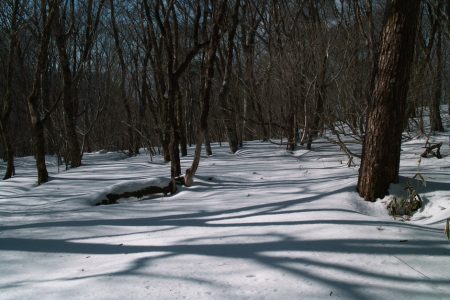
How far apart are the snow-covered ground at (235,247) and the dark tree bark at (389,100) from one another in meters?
0.26

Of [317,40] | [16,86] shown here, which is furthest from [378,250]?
[16,86]

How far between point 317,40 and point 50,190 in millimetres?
5462

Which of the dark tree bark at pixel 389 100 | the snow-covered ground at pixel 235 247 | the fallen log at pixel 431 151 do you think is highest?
the dark tree bark at pixel 389 100

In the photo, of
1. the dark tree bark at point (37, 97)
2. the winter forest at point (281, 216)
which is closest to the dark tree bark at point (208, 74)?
the winter forest at point (281, 216)

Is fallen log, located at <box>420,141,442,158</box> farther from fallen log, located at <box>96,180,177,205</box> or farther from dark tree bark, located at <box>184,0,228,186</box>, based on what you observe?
fallen log, located at <box>96,180,177,205</box>

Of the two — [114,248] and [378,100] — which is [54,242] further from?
[378,100]

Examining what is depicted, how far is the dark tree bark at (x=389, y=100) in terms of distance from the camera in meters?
3.51

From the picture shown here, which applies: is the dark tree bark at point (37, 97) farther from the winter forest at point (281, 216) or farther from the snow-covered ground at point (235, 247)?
the snow-covered ground at point (235, 247)

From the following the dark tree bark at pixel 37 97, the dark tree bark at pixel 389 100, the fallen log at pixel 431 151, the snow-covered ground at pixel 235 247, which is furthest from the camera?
the dark tree bark at pixel 37 97

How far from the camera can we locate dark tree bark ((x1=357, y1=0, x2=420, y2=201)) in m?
3.51

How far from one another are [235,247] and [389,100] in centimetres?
221

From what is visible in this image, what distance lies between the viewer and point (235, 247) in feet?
8.43

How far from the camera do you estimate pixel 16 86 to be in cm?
1975

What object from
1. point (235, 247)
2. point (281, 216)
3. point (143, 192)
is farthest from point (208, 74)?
point (235, 247)
